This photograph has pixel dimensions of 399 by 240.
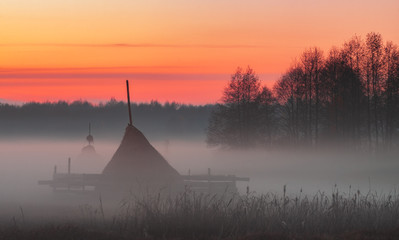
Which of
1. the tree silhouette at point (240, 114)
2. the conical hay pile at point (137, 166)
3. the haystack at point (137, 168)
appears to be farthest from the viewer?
the tree silhouette at point (240, 114)

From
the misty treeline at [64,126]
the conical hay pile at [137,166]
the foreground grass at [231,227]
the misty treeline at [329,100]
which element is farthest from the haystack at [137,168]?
the misty treeline at [64,126]

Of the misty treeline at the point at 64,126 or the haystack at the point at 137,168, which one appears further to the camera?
the misty treeline at the point at 64,126

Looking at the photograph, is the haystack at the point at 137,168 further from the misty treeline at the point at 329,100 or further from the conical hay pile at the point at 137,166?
the misty treeline at the point at 329,100

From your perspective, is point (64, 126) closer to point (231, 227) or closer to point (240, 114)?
point (240, 114)

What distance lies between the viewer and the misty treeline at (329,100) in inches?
2366

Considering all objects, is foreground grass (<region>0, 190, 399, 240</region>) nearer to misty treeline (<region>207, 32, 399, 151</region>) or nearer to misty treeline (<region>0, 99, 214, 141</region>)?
misty treeline (<region>207, 32, 399, 151</region>)

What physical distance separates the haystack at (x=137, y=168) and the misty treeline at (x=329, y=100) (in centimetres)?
3136

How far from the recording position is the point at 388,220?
18891 millimetres

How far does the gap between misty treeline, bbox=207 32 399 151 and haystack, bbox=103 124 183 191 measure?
103 ft

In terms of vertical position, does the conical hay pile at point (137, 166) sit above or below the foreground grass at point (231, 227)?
above

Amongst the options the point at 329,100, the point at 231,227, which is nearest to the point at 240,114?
the point at 329,100

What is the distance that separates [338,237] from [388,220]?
3.91m

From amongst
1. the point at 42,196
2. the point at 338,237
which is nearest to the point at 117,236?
the point at 338,237

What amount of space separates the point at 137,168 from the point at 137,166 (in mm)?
113
